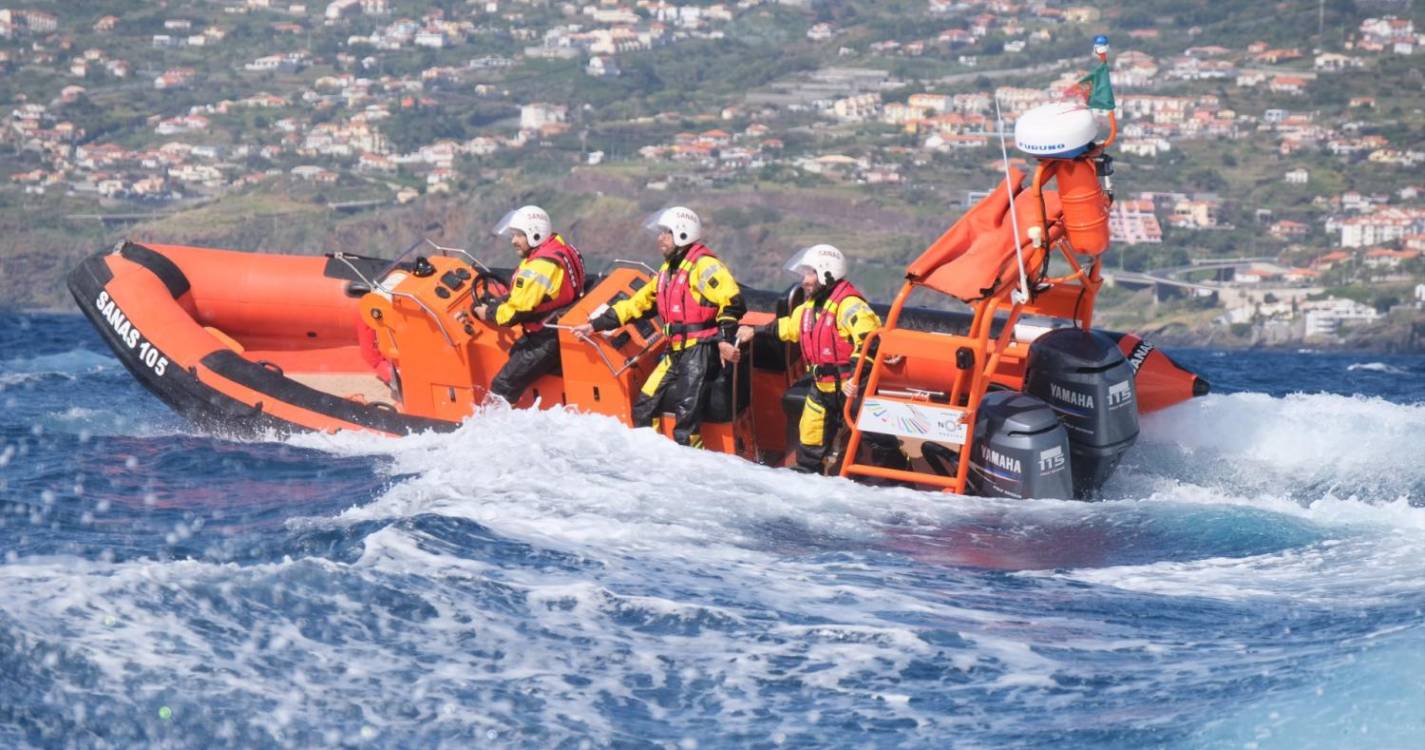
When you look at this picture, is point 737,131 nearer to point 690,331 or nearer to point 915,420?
point 690,331

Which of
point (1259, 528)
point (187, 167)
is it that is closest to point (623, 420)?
point (1259, 528)

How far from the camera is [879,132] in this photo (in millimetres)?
63094

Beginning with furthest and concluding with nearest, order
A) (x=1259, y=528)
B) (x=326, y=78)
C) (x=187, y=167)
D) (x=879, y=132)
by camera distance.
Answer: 1. (x=326, y=78)
2. (x=879, y=132)
3. (x=187, y=167)
4. (x=1259, y=528)

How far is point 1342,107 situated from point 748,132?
803 inches

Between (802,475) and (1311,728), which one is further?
(802,475)

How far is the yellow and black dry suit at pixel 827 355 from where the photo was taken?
27.5 ft

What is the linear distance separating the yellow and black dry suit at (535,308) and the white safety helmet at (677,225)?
0.66 m

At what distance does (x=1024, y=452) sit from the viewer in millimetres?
8031

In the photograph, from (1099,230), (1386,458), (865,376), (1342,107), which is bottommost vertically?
(1342,107)

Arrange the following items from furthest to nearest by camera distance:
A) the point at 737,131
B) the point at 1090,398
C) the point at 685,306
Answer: the point at 737,131
the point at 685,306
the point at 1090,398

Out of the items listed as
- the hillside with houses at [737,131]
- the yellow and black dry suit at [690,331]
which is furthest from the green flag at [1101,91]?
the hillside with houses at [737,131]

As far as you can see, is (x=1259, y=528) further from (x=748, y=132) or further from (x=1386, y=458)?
(x=748, y=132)

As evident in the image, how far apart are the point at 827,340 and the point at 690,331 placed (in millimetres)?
772

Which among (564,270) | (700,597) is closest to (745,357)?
(564,270)
